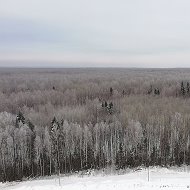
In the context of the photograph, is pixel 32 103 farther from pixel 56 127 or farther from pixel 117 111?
pixel 56 127

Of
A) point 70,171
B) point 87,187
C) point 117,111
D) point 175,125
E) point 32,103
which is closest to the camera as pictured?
point 87,187

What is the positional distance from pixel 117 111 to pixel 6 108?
A: 29.0 meters

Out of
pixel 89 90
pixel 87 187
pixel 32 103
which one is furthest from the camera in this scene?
pixel 89 90

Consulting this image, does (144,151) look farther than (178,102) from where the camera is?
No

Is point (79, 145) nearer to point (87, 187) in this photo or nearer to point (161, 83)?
point (87, 187)

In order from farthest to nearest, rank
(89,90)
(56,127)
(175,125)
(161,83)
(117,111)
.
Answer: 1. (161,83)
2. (89,90)
3. (117,111)
4. (175,125)
5. (56,127)

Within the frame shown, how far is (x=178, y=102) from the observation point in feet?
245

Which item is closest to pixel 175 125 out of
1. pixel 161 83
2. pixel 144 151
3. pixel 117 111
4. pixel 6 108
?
pixel 144 151

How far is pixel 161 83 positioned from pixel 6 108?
54.9 meters

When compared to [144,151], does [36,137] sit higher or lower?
higher

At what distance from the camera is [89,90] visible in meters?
101

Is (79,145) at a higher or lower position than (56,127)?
lower

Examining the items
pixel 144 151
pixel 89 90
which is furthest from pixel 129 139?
pixel 89 90

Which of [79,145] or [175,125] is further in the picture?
[175,125]
